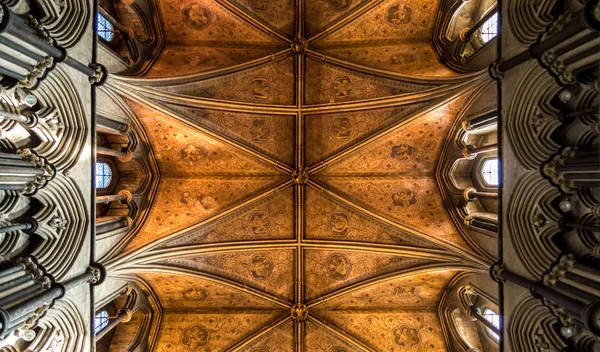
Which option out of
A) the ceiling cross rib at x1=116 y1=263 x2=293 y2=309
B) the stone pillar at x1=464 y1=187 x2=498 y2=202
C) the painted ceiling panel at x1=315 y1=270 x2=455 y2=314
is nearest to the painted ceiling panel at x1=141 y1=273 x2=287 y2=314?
the ceiling cross rib at x1=116 y1=263 x2=293 y2=309

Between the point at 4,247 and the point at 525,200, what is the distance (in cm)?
984

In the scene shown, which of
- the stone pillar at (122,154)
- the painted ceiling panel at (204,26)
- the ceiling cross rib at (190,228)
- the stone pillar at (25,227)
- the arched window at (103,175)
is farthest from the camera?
the painted ceiling panel at (204,26)

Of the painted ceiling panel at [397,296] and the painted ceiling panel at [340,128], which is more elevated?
the painted ceiling panel at [340,128]

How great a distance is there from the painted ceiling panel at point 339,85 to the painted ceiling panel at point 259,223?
318 cm

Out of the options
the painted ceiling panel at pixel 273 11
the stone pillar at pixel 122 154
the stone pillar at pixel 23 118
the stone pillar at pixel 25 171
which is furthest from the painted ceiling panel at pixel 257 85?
the stone pillar at pixel 25 171

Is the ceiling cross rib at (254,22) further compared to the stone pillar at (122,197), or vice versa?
the ceiling cross rib at (254,22)

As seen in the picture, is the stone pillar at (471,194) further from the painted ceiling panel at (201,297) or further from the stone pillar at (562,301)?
the painted ceiling panel at (201,297)

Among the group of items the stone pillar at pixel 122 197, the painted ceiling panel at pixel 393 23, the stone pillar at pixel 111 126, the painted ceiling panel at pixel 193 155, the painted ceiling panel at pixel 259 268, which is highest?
the painted ceiling panel at pixel 393 23

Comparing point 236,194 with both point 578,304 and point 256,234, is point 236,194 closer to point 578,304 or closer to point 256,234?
point 256,234

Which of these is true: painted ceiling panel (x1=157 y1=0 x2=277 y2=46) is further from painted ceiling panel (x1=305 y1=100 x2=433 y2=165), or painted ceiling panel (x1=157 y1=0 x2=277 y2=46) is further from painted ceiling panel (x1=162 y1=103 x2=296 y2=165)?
painted ceiling panel (x1=305 y1=100 x2=433 y2=165)

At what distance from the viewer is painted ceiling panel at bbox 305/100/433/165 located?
11594mm

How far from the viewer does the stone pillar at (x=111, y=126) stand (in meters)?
9.04

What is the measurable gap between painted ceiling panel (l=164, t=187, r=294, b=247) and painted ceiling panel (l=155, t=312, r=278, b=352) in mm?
2764

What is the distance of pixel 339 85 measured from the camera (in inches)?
460
